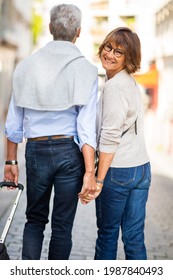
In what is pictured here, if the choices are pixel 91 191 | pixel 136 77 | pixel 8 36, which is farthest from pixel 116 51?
pixel 136 77

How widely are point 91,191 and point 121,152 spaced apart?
300mm

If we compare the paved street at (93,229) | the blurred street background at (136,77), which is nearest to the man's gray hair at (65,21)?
the blurred street background at (136,77)

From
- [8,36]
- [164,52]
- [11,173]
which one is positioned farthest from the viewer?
[8,36]

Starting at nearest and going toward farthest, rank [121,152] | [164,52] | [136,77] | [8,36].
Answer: [121,152] → [164,52] → [8,36] → [136,77]

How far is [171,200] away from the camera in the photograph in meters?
7.48

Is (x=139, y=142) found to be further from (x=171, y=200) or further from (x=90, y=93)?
(x=171, y=200)

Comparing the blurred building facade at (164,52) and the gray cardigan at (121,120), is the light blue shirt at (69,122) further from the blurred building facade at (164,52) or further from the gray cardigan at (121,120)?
the blurred building facade at (164,52)

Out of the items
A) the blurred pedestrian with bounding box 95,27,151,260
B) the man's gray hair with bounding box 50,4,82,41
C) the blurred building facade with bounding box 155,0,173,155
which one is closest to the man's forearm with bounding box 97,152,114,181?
→ the blurred pedestrian with bounding box 95,27,151,260

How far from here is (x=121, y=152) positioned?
3.03 meters

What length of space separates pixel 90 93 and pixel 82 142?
0.95 ft

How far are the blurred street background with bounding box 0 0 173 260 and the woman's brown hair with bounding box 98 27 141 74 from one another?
0.42 meters

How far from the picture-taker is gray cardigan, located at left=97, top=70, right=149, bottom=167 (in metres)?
2.90

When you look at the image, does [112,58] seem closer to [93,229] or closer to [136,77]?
[93,229]
